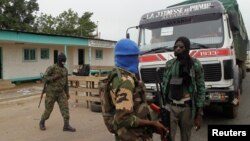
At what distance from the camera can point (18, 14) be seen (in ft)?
115

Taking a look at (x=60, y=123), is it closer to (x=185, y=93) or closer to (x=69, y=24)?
(x=185, y=93)

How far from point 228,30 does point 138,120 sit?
467 cm

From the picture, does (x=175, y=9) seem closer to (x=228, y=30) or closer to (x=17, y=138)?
(x=228, y=30)

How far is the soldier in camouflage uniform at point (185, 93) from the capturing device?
4.15 m

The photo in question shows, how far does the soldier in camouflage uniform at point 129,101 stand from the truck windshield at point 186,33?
3.92m

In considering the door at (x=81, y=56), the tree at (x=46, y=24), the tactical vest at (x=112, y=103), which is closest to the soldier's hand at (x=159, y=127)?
the tactical vest at (x=112, y=103)

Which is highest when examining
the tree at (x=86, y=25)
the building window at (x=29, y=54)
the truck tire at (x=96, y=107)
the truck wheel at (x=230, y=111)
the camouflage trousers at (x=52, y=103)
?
the tree at (x=86, y=25)

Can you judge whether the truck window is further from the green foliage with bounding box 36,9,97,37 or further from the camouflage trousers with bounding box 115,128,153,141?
the green foliage with bounding box 36,9,97,37

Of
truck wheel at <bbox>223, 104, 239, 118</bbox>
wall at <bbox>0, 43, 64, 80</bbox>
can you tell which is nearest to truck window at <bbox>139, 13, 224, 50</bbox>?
truck wheel at <bbox>223, 104, 239, 118</bbox>

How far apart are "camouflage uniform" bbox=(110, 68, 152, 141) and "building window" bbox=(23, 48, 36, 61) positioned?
55.6ft

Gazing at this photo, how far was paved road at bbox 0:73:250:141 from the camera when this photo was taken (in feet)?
21.0

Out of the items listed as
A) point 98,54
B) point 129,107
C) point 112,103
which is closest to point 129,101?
point 129,107

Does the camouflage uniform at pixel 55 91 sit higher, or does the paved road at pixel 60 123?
→ the camouflage uniform at pixel 55 91

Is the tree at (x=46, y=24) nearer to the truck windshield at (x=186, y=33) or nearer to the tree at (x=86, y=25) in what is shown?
the tree at (x=86, y=25)
